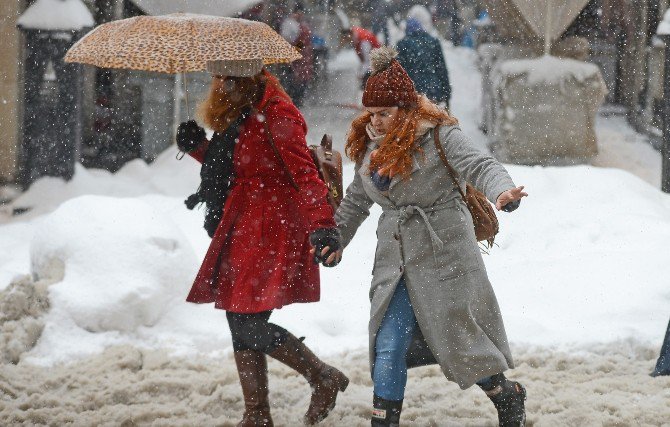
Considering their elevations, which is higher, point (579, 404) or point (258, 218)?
point (258, 218)

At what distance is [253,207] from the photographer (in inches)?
183

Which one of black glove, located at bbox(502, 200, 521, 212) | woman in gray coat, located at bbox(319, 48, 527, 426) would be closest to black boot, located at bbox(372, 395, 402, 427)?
woman in gray coat, located at bbox(319, 48, 527, 426)

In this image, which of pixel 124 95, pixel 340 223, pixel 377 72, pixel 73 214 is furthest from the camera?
pixel 124 95

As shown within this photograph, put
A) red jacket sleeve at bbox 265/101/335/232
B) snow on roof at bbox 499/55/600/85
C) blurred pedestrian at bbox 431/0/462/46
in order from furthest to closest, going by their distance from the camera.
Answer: blurred pedestrian at bbox 431/0/462/46
snow on roof at bbox 499/55/600/85
red jacket sleeve at bbox 265/101/335/232

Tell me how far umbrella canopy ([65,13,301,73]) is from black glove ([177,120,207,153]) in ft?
0.95

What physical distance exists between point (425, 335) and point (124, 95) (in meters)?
10.8

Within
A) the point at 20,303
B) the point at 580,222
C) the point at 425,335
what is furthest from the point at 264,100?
the point at 580,222

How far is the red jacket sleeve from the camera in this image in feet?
14.6

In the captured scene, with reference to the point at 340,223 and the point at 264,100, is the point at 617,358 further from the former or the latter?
the point at 264,100

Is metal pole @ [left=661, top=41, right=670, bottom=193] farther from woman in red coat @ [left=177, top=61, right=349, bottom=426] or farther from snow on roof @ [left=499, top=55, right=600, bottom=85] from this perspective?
woman in red coat @ [left=177, top=61, right=349, bottom=426]

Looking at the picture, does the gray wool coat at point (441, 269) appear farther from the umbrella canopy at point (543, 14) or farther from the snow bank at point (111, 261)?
the umbrella canopy at point (543, 14)

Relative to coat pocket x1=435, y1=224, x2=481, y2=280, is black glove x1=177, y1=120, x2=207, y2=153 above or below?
above

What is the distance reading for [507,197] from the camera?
371cm

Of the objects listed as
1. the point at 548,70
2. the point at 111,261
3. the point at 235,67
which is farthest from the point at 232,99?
the point at 548,70
